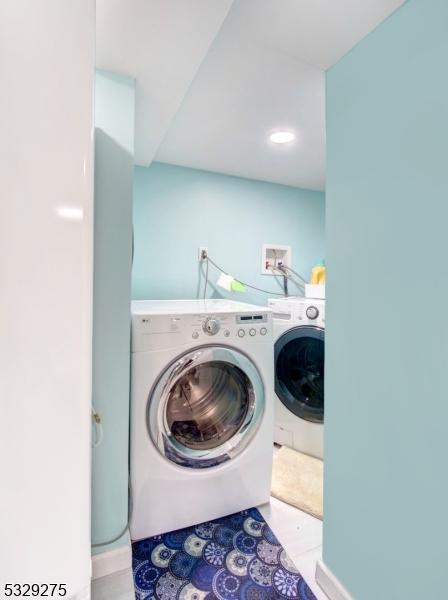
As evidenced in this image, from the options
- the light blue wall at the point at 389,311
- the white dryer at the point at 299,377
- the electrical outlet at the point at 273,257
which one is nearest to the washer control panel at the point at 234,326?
the light blue wall at the point at 389,311

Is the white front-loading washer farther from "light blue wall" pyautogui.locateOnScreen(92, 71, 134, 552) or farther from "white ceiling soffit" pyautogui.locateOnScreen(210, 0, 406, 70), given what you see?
"white ceiling soffit" pyautogui.locateOnScreen(210, 0, 406, 70)

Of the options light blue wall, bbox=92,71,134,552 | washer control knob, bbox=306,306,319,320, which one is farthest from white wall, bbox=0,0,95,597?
washer control knob, bbox=306,306,319,320

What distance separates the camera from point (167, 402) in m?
1.31

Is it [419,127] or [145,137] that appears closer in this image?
[419,127]

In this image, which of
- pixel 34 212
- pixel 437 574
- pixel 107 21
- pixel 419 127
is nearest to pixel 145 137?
pixel 107 21

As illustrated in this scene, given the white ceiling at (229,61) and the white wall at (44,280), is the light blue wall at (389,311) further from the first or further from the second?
the white wall at (44,280)

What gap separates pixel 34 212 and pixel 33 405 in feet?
0.87

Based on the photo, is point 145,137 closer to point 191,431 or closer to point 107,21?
point 107,21

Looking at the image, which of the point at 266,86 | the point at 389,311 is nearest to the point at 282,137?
the point at 266,86

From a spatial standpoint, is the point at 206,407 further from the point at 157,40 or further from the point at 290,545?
the point at 157,40

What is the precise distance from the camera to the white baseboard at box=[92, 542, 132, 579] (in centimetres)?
112

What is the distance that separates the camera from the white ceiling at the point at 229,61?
2.89ft

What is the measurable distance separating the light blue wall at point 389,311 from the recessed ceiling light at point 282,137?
64cm

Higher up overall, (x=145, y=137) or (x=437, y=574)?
(x=145, y=137)
